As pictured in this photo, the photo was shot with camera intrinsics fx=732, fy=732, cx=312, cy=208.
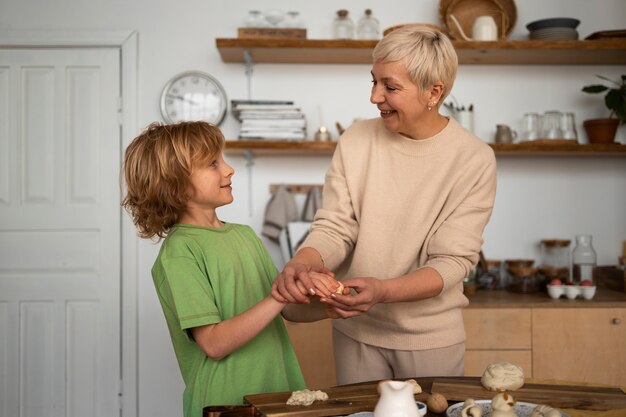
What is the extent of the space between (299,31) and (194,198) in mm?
1976

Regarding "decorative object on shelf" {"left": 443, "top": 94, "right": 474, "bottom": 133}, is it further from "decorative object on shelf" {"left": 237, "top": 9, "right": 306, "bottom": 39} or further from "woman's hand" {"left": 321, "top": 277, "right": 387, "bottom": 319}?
"woman's hand" {"left": 321, "top": 277, "right": 387, "bottom": 319}

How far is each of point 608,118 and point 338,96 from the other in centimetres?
132

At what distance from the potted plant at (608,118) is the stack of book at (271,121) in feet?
4.49

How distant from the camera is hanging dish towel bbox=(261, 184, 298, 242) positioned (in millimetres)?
3523

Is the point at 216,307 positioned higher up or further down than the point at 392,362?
higher up

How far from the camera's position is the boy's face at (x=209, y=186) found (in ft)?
5.23

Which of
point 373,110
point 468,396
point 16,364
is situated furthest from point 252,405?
point 16,364

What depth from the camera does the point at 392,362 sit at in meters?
1.85

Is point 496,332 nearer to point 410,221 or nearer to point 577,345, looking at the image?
point 577,345

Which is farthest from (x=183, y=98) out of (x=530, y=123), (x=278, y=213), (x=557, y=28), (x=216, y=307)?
(x=216, y=307)

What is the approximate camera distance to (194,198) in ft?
5.27

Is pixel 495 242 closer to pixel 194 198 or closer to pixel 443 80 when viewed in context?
pixel 443 80

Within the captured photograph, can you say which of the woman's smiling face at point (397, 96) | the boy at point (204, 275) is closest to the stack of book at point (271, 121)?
the woman's smiling face at point (397, 96)

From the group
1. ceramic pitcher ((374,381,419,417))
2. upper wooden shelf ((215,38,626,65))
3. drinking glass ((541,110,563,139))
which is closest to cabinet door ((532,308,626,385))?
drinking glass ((541,110,563,139))
